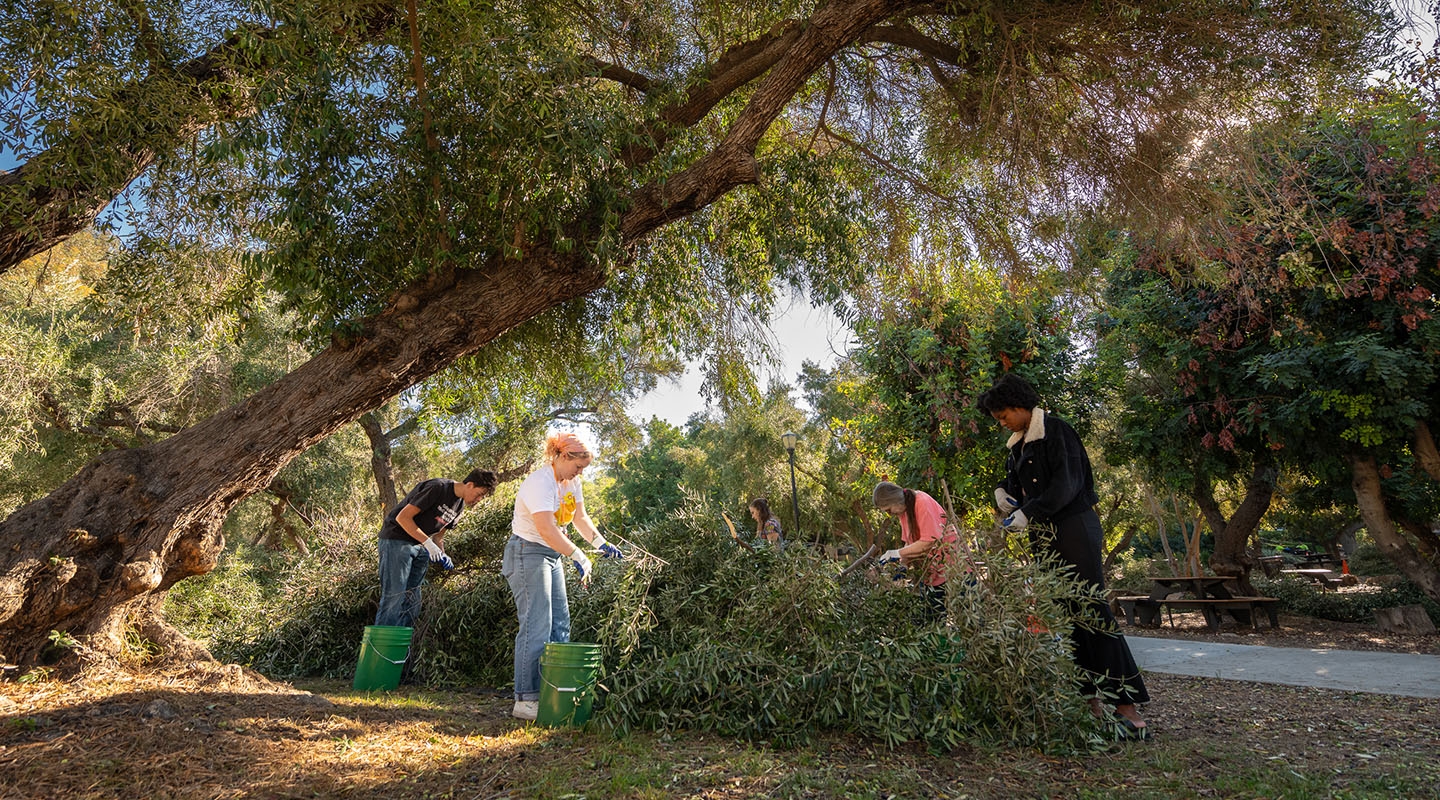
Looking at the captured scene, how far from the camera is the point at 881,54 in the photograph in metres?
6.96

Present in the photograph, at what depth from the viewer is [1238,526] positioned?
11484 millimetres

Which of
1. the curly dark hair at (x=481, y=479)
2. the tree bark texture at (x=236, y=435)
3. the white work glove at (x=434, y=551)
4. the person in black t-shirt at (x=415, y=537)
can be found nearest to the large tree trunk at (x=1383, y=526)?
the tree bark texture at (x=236, y=435)

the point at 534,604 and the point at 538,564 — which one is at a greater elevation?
the point at 538,564

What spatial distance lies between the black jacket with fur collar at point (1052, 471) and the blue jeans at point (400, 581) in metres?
4.34

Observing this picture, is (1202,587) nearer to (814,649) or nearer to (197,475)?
(814,649)

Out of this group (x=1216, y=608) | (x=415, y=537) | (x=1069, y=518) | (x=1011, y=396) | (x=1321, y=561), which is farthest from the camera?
(x=1321, y=561)

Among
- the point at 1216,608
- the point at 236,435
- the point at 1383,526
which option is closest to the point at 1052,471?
the point at 236,435

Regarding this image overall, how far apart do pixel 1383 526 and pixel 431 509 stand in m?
11.0

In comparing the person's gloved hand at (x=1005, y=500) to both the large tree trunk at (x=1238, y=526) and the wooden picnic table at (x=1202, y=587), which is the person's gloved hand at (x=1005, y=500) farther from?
the large tree trunk at (x=1238, y=526)

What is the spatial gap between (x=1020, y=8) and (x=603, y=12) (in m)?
3.40

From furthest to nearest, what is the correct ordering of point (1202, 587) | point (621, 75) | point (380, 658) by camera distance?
point (1202, 587)
point (621, 75)
point (380, 658)

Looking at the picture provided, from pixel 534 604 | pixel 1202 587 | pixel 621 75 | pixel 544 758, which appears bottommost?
pixel 1202 587

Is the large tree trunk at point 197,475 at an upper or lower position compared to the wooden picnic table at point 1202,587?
upper

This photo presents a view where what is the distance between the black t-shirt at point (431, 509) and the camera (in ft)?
18.4
